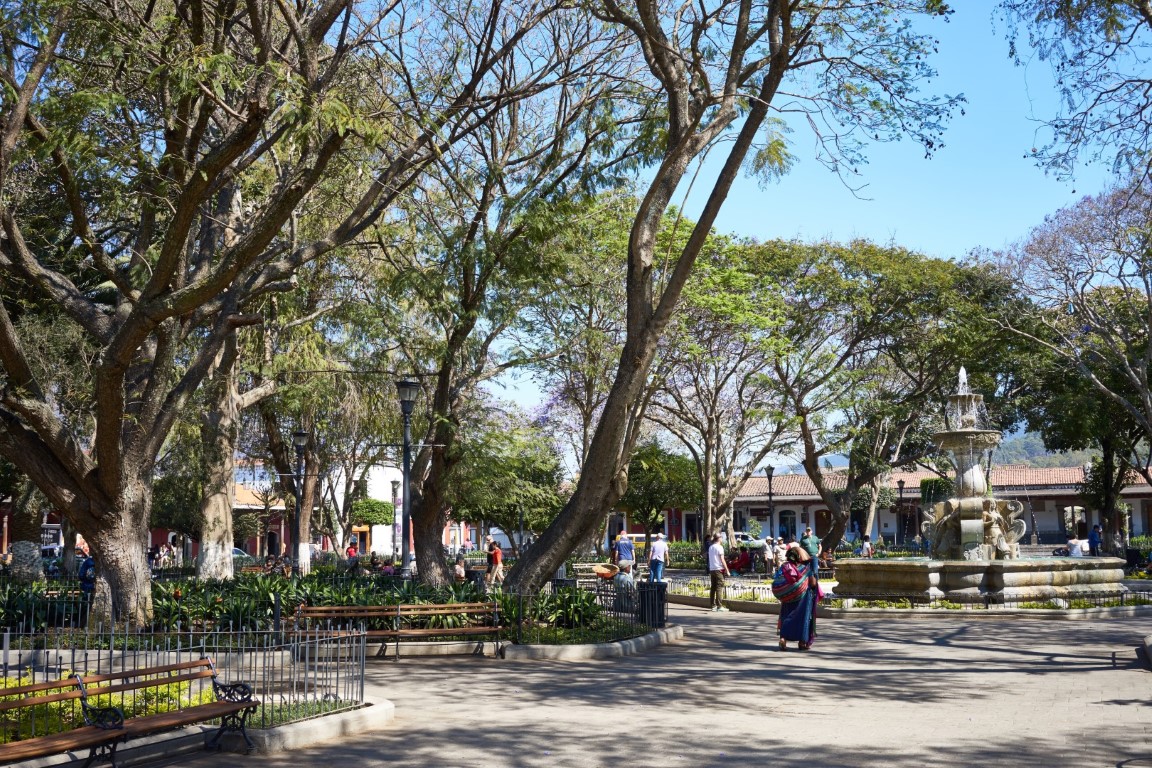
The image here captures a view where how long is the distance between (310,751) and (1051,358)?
102 feet

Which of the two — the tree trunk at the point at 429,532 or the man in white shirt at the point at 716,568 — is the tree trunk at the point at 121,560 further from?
the man in white shirt at the point at 716,568

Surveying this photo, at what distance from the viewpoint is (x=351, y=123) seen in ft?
33.6

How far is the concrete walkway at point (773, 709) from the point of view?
7.69m

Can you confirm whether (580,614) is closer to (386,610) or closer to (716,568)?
(386,610)

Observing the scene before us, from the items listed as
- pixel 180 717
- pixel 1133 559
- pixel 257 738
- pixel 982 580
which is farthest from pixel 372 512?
pixel 180 717

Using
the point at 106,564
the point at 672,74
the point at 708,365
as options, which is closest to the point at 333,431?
the point at 708,365

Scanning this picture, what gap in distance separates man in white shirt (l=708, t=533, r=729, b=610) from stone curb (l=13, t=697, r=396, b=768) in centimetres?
1234

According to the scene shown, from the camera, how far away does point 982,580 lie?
1883cm

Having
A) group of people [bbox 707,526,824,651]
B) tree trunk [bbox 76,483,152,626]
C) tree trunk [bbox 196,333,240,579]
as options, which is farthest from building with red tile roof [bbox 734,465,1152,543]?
tree trunk [bbox 76,483,152,626]

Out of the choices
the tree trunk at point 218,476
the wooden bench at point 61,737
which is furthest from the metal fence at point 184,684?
the tree trunk at point 218,476

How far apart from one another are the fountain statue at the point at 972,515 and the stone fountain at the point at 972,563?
0.02 meters

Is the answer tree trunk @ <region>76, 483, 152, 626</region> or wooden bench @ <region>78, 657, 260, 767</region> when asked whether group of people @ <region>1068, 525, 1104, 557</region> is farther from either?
wooden bench @ <region>78, 657, 260, 767</region>

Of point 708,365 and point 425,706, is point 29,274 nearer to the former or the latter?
point 425,706

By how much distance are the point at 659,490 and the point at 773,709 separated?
1534 inches
